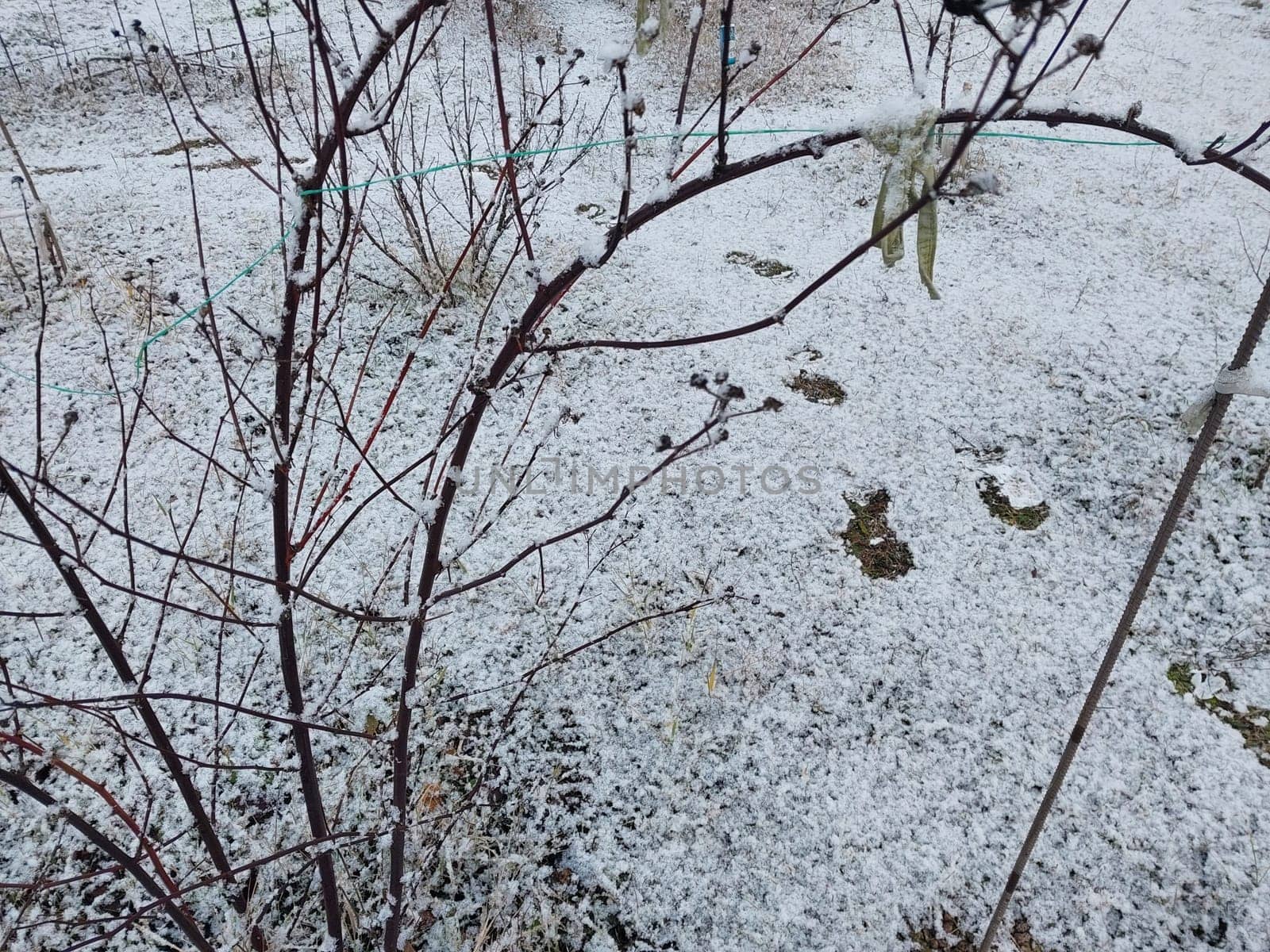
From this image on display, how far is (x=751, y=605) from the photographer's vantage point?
2.47 meters

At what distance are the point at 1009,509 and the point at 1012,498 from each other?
0.06 m

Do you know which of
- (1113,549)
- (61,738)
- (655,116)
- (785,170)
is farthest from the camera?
(655,116)

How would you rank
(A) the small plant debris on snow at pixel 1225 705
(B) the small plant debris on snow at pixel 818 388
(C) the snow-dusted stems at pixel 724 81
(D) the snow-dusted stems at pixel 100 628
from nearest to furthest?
(C) the snow-dusted stems at pixel 724 81 → (D) the snow-dusted stems at pixel 100 628 → (A) the small plant debris on snow at pixel 1225 705 → (B) the small plant debris on snow at pixel 818 388

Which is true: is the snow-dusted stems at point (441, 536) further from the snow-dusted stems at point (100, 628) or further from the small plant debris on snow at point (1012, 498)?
the small plant debris on snow at point (1012, 498)

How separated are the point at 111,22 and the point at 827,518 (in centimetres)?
954

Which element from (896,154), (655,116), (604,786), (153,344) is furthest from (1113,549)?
(655,116)

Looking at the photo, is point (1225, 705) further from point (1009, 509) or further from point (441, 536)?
point (441, 536)

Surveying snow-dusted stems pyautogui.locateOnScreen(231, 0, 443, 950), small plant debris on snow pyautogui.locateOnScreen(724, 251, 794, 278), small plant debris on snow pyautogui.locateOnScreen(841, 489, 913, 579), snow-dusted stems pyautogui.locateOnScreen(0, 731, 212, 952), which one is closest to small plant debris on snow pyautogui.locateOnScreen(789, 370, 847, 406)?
small plant debris on snow pyautogui.locateOnScreen(841, 489, 913, 579)

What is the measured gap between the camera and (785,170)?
5105 mm

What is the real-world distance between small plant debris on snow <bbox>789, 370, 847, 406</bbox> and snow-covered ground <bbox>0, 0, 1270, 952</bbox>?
6 centimetres

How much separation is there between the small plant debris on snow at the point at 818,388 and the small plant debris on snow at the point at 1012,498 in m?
0.73

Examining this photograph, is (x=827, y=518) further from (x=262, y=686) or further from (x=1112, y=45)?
→ (x=1112, y=45)

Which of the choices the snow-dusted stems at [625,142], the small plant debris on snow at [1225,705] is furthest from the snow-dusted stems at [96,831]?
the small plant debris on snow at [1225,705]

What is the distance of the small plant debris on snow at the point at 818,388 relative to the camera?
10.7 ft
